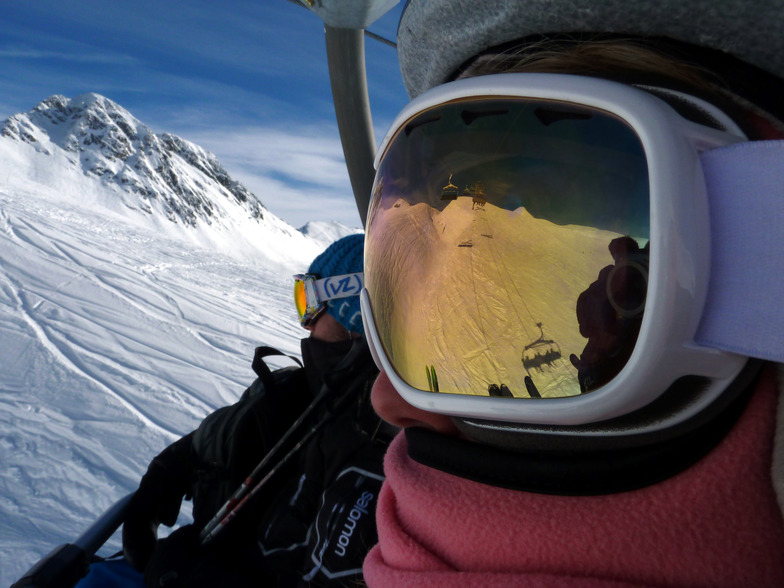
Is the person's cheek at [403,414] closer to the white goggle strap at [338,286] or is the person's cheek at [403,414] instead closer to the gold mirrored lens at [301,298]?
the white goggle strap at [338,286]

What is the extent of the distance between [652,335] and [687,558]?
0.20m

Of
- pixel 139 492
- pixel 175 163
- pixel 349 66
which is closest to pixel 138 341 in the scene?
pixel 139 492

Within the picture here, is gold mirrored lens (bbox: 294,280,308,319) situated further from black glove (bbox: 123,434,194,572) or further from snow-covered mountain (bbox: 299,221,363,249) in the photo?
snow-covered mountain (bbox: 299,221,363,249)

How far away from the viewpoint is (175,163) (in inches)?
3307

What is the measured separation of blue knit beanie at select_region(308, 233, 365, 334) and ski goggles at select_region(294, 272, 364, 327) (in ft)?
0.10

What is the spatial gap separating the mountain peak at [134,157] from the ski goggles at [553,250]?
7112cm

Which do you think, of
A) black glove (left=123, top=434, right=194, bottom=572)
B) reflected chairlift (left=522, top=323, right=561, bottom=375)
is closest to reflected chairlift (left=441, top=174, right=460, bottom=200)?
reflected chairlift (left=522, top=323, right=561, bottom=375)

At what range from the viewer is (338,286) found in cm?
241

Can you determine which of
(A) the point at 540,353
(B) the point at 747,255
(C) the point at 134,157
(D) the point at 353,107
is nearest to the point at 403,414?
(A) the point at 540,353

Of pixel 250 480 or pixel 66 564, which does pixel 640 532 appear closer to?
pixel 250 480

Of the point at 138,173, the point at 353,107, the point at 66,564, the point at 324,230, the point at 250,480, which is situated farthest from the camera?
the point at 324,230

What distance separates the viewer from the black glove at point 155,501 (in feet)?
6.69

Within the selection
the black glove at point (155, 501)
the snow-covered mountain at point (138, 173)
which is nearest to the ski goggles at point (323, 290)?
the black glove at point (155, 501)

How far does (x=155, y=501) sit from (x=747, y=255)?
238 cm
